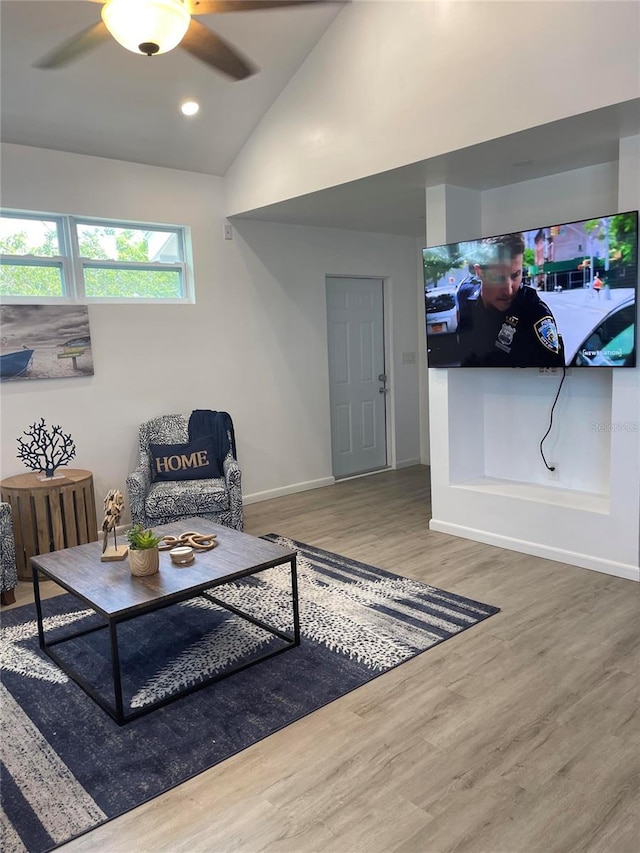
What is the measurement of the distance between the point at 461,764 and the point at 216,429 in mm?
3197

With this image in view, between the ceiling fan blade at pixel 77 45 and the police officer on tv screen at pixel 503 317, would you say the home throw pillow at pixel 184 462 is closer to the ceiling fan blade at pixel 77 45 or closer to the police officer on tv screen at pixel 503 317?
the police officer on tv screen at pixel 503 317

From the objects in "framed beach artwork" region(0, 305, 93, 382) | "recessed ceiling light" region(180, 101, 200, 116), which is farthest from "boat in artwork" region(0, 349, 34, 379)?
"recessed ceiling light" region(180, 101, 200, 116)

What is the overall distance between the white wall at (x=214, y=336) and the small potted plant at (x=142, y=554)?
6.67 feet

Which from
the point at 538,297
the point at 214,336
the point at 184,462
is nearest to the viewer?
the point at 538,297

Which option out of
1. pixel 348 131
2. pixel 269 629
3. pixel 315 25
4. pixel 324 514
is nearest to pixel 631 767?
pixel 269 629

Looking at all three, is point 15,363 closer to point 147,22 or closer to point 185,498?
point 185,498

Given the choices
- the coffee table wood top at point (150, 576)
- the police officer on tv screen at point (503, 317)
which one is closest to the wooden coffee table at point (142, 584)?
the coffee table wood top at point (150, 576)

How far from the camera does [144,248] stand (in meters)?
4.95

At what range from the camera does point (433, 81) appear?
3.51 metres

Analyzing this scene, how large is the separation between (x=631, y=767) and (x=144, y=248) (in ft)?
14.9

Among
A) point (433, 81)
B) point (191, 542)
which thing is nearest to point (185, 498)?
point (191, 542)

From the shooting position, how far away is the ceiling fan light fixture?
2.40m

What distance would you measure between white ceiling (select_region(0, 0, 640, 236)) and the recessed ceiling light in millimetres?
48

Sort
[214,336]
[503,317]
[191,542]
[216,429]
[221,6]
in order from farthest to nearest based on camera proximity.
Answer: [214,336], [216,429], [503,317], [191,542], [221,6]
